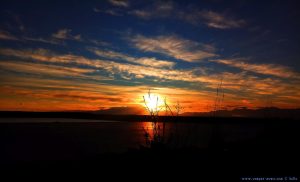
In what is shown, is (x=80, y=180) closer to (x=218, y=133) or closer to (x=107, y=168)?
(x=107, y=168)

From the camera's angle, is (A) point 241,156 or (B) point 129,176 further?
Answer: (A) point 241,156

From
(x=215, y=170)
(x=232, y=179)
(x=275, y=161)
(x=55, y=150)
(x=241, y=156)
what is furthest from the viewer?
(x=55, y=150)

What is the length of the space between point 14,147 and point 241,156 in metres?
10.9

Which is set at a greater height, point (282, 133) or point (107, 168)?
point (282, 133)

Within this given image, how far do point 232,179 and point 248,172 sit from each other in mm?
440

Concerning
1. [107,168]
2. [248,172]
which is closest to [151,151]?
[107,168]

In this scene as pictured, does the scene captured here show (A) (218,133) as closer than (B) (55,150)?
Yes

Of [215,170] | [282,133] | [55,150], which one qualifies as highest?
[282,133]

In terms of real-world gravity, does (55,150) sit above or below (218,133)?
below

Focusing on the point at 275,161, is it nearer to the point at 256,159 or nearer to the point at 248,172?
the point at 256,159

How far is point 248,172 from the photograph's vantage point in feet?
16.4

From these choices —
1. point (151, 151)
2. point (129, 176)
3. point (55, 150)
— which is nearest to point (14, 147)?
point (55, 150)

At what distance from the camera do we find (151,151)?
6.78 meters

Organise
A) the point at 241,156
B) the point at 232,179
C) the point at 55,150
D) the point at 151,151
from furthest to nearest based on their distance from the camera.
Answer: the point at 55,150 < the point at 151,151 < the point at 241,156 < the point at 232,179
